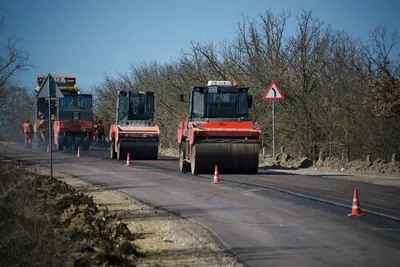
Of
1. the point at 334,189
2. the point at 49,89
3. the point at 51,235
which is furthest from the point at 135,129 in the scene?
the point at 51,235

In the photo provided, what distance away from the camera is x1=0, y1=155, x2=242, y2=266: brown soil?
7129 mm

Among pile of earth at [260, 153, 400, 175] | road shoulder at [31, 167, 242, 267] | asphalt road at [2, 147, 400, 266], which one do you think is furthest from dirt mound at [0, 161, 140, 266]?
pile of earth at [260, 153, 400, 175]

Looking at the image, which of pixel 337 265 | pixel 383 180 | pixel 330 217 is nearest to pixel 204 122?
pixel 383 180

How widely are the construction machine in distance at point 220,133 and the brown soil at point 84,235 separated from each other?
9.33 meters

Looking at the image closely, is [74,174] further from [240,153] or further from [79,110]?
[79,110]

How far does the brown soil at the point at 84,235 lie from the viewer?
7129 mm

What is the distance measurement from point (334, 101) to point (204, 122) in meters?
8.24

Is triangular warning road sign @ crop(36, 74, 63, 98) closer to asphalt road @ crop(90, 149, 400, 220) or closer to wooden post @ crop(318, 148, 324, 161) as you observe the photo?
asphalt road @ crop(90, 149, 400, 220)

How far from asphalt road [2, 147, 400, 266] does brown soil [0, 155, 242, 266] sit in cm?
58

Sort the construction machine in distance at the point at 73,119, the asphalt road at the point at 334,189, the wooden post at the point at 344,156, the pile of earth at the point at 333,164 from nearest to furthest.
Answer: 1. the asphalt road at the point at 334,189
2. the pile of earth at the point at 333,164
3. the wooden post at the point at 344,156
4. the construction machine in distance at the point at 73,119

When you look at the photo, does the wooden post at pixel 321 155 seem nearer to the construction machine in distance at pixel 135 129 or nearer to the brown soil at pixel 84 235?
the construction machine in distance at pixel 135 129

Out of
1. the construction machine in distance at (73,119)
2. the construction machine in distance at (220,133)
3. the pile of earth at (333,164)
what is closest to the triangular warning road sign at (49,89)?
the construction machine in distance at (220,133)

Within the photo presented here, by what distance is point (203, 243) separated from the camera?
33.4 ft

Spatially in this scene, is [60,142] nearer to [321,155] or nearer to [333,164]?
[321,155]
